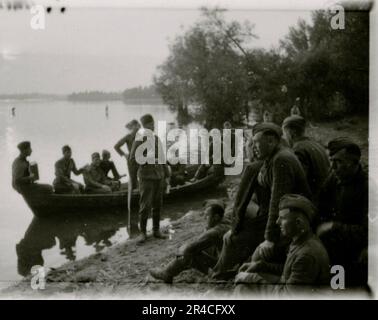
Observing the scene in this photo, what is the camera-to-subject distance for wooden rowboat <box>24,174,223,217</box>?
18.2 feet

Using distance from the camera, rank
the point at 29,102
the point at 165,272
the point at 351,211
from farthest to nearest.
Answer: the point at 29,102 → the point at 165,272 → the point at 351,211

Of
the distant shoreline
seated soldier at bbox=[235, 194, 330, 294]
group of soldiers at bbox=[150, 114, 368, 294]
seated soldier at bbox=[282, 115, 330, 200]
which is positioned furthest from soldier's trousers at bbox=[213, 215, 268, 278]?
the distant shoreline

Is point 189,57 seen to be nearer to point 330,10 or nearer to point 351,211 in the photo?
point 330,10

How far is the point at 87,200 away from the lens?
606 cm

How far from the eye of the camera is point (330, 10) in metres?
4.43

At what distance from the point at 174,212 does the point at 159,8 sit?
2.24 meters

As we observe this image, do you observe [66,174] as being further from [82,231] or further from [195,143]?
[195,143]

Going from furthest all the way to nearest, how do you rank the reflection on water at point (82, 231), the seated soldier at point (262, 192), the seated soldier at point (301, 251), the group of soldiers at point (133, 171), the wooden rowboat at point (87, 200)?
the wooden rowboat at point (87, 200), the reflection on water at point (82, 231), the group of soldiers at point (133, 171), the seated soldier at point (262, 192), the seated soldier at point (301, 251)

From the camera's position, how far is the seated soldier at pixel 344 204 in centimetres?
381

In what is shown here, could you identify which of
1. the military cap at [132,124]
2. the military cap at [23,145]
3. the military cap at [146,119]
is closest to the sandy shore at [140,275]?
the military cap at [146,119]

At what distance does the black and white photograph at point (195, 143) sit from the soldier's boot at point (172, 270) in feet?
0.04

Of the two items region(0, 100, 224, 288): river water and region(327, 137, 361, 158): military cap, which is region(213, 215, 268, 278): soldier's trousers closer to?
region(327, 137, 361, 158): military cap

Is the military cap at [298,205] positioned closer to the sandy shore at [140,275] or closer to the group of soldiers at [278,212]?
the group of soldiers at [278,212]
